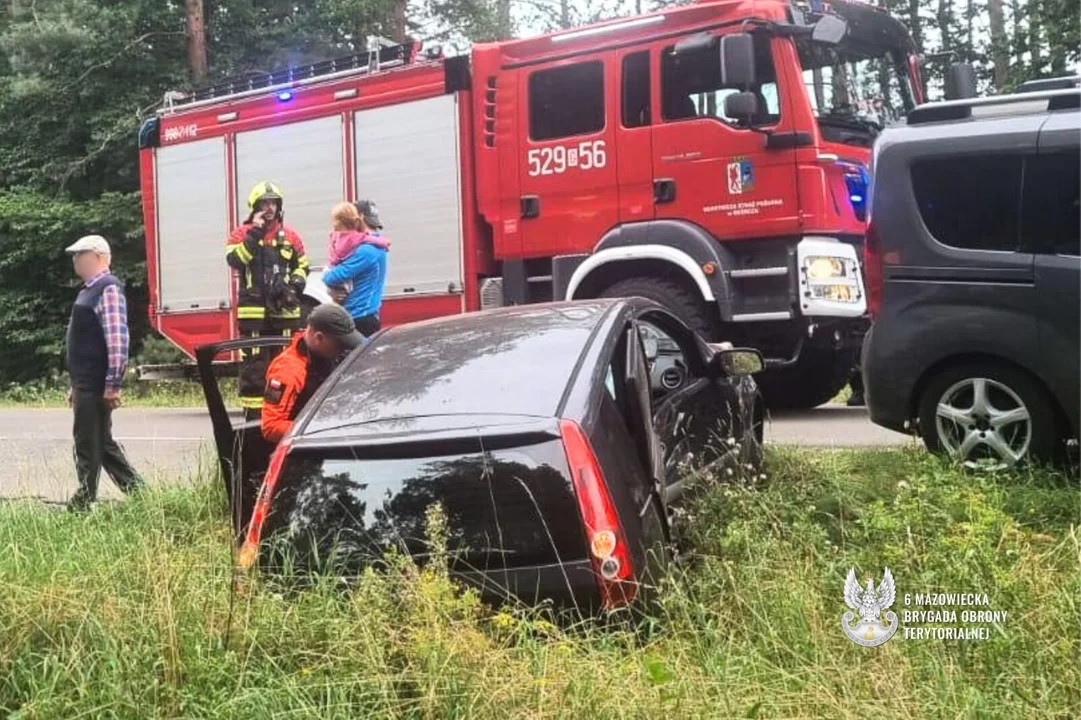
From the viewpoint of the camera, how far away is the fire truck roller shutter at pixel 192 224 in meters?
12.5

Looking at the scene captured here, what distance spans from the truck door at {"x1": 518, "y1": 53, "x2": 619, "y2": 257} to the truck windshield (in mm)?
1539

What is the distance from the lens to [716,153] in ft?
27.4

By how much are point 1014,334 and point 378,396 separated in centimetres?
305

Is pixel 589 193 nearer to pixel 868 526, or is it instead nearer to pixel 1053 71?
pixel 868 526

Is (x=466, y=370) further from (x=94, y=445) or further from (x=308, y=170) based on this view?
(x=308, y=170)

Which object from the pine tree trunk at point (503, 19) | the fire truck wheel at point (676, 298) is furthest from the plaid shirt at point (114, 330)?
the pine tree trunk at point (503, 19)

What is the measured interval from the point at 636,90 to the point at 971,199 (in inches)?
147

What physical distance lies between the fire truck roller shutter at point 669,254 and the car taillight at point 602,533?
4894 mm

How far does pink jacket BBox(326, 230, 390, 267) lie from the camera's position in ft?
24.4

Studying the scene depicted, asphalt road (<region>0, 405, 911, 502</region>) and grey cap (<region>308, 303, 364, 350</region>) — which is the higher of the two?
grey cap (<region>308, 303, 364, 350</region>)

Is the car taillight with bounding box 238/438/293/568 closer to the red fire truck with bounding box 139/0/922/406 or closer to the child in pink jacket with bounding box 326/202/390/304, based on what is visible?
the child in pink jacket with bounding box 326/202/390/304

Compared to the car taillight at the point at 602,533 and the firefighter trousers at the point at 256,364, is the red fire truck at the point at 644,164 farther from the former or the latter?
the car taillight at the point at 602,533

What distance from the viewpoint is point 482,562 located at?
11.4ft
